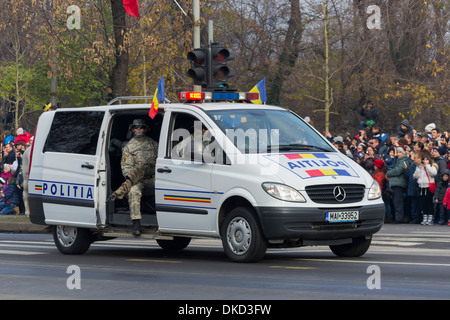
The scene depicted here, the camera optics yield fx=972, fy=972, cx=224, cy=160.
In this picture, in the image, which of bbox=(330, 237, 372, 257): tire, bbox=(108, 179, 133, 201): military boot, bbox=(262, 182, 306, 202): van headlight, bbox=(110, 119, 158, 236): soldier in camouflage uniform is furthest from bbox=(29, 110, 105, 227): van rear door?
bbox=(330, 237, 372, 257): tire

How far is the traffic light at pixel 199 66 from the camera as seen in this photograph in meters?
17.4

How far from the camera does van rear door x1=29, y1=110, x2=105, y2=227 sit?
13484 millimetres

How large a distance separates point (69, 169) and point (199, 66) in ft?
15.3

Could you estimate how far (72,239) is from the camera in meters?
14.0

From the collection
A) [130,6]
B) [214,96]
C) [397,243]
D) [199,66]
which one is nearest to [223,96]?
[214,96]

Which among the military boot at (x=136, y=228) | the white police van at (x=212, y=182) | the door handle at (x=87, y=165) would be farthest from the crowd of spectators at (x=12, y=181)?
the military boot at (x=136, y=228)

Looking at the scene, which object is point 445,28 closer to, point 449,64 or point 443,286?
point 449,64

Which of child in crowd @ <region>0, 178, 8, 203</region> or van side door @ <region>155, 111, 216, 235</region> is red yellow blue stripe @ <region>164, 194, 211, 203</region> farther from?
child in crowd @ <region>0, 178, 8, 203</region>

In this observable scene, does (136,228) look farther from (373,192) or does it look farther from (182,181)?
(373,192)

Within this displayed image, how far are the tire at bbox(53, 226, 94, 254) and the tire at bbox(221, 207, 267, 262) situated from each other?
9.52 ft

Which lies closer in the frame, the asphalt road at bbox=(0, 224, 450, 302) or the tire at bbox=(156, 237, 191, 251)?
the asphalt road at bbox=(0, 224, 450, 302)

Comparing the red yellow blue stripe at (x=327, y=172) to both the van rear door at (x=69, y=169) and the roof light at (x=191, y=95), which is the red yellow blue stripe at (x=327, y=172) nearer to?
the roof light at (x=191, y=95)
